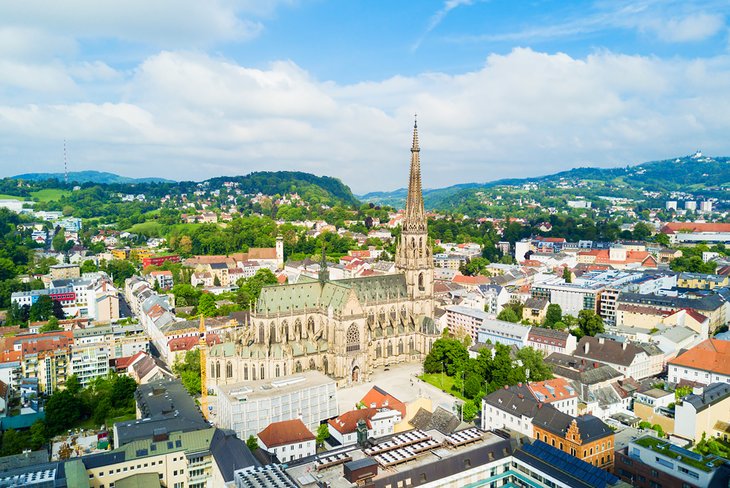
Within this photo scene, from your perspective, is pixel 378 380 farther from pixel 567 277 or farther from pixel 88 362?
pixel 567 277

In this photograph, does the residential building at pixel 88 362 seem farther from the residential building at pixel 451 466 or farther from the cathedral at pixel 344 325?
the residential building at pixel 451 466

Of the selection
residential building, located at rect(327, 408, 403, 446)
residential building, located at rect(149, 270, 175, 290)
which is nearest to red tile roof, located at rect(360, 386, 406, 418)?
residential building, located at rect(327, 408, 403, 446)

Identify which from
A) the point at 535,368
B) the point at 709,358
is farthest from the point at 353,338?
the point at 709,358

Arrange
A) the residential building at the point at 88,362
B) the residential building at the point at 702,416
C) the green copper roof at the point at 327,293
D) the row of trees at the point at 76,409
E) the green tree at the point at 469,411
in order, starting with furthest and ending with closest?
1. the residential building at the point at 88,362
2. the green copper roof at the point at 327,293
3. the green tree at the point at 469,411
4. the row of trees at the point at 76,409
5. the residential building at the point at 702,416

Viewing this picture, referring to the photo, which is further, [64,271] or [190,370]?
[64,271]

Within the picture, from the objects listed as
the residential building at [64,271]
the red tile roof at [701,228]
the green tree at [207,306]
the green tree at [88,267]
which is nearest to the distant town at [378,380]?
the green tree at [207,306]
